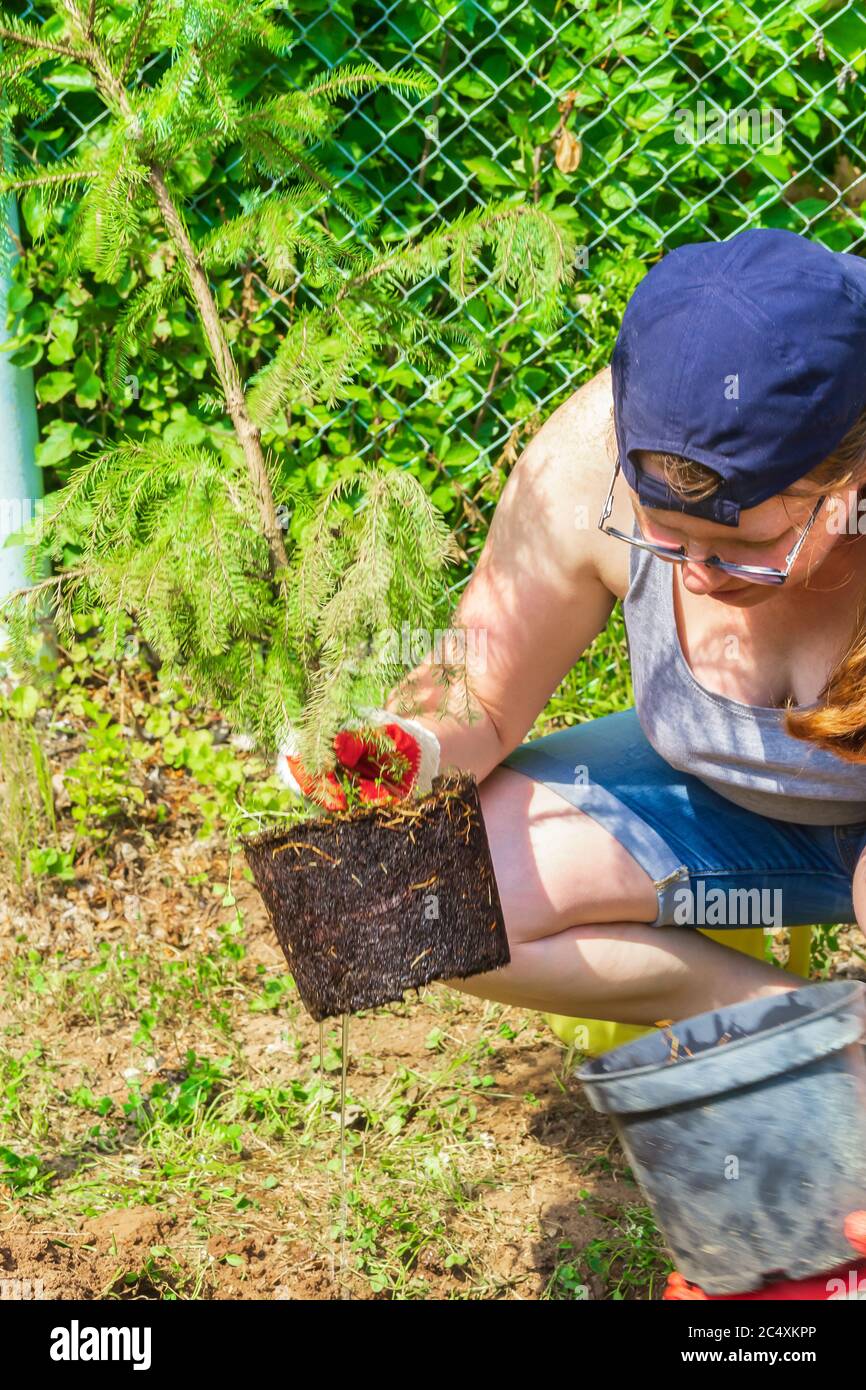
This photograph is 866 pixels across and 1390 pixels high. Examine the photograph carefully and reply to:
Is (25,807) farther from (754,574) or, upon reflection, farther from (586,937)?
(754,574)

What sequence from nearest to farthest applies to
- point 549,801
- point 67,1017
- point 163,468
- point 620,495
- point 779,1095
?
point 779,1095 → point 163,468 → point 620,495 → point 549,801 → point 67,1017

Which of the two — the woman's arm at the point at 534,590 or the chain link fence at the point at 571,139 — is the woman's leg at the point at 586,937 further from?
the chain link fence at the point at 571,139

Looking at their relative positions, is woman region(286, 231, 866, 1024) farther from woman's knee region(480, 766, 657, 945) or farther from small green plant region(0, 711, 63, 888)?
small green plant region(0, 711, 63, 888)

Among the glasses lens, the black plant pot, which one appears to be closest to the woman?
the glasses lens

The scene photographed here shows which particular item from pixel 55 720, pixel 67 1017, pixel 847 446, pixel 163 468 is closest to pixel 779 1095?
pixel 847 446

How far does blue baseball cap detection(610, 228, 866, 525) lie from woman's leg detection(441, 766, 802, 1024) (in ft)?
2.22

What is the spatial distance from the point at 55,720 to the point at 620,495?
180cm

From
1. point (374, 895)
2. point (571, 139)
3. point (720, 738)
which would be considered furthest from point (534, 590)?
point (571, 139)

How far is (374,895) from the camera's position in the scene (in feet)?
5.57

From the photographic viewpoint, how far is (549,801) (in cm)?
214

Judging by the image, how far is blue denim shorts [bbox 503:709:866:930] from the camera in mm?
2086

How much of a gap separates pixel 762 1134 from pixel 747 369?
0.81 m

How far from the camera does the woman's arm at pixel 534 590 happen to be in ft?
6.56

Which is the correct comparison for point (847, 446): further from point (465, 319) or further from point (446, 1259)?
point (465, 319)
